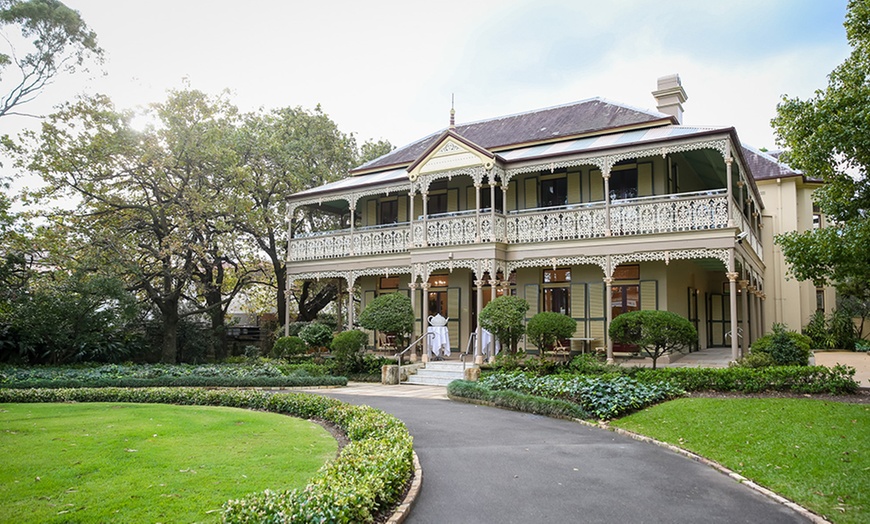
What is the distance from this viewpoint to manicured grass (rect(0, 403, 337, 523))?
5.57 meters

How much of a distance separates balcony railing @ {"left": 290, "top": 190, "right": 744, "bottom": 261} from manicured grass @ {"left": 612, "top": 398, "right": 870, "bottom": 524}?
6.61 meters

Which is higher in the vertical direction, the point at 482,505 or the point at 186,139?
the point at 186,139

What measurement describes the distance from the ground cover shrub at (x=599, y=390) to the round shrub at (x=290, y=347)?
904 centimetres

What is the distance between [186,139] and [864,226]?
20311mm

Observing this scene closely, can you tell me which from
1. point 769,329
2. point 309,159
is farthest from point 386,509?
point 769,329

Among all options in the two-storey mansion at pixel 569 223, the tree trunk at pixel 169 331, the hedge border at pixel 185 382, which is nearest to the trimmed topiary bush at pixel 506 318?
the two-storey mansion at pixel 569 223

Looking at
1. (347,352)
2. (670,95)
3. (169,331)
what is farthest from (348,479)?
(670,95)

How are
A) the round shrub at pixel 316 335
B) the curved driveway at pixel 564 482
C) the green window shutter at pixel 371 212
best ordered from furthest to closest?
the green window shutter at pixel 371 212 < the round shrub at pixel 316 335 < the curved driveway at pixel 564 482

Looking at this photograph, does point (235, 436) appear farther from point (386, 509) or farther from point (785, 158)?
point (785, 158)

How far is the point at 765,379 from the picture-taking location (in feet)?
40.5

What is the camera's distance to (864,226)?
10289mm

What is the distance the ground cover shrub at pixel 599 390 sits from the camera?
11442mm

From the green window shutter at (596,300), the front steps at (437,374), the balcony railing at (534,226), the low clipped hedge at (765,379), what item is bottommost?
the front steps at (437,374)

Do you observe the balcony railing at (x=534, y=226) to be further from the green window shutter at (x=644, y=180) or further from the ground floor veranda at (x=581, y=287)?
the green window shutter at (x=644, y=180)
